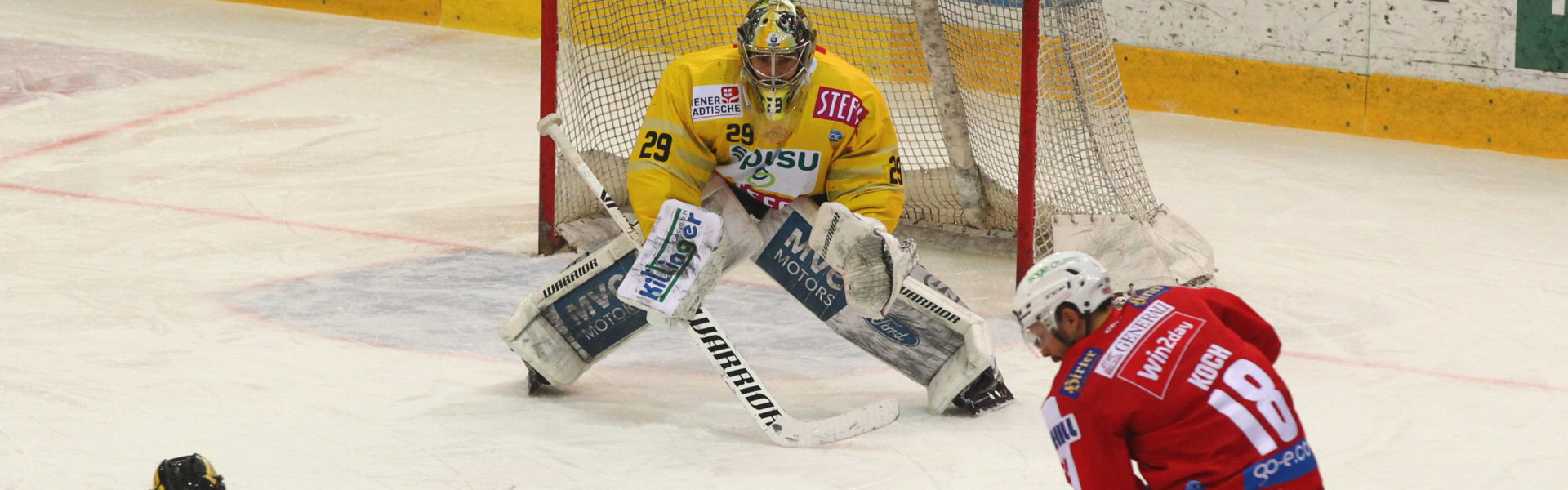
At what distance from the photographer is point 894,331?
5.04 meters

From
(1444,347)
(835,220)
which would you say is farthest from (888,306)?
(1444,347)

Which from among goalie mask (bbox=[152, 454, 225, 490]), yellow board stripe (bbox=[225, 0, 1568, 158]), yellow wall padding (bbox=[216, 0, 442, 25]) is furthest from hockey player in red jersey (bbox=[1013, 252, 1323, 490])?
yellow wall padding (bbox=[216, 0, 442, 25])

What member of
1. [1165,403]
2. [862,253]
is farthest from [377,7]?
[1165,403]

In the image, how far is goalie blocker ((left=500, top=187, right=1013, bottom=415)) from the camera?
193 inches

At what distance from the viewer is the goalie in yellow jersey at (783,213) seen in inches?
183

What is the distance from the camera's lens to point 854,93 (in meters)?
4.79

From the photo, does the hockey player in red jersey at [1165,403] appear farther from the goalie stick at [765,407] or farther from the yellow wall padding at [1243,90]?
the yellow wall padding at [1243,90]

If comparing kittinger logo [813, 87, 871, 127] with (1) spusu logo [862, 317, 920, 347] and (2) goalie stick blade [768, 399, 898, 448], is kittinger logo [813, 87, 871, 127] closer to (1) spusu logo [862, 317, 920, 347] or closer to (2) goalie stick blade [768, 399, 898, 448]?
(1) spusu logo [862, 317, 920, 347]

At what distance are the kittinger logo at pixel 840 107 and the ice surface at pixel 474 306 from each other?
81 centimetres

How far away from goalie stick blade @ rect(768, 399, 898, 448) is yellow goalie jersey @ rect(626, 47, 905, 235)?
0.48 meters

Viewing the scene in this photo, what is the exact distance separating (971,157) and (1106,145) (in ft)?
Result: 1.88

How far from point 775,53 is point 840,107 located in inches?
9.9

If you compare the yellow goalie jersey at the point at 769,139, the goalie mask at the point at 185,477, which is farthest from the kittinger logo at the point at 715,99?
the goalie mask at the point at 185,477

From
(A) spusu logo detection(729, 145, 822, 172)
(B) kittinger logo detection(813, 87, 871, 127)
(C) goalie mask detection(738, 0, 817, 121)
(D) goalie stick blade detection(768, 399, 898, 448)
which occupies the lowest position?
(D) goalie stick blade detection(768, 399, 898, 448)
